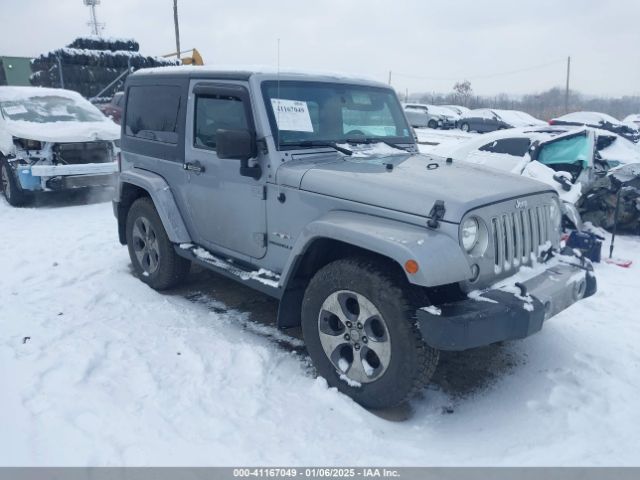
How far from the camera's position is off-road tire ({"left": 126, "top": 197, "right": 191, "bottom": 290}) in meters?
4.91

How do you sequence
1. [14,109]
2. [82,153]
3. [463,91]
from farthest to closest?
1. [463,91]
2. [14,109]
3. [82,153]

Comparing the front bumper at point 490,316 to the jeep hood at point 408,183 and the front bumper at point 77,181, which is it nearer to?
the jeep hood at point 408,183

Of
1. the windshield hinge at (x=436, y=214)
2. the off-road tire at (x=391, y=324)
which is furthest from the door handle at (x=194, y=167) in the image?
the windshield hinge at (x=436, y=214)

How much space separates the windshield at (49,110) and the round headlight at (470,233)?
8.21 meters

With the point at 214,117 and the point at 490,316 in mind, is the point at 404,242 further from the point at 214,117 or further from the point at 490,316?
the point at 214,117

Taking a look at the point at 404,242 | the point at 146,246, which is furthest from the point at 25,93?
the point at 404,242

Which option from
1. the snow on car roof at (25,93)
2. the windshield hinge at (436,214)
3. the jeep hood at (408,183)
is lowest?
the windshield hinge at (436,214)

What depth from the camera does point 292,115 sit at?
391cm

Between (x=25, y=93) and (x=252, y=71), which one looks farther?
(x=25, y=93)

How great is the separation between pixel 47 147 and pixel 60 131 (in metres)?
0.34

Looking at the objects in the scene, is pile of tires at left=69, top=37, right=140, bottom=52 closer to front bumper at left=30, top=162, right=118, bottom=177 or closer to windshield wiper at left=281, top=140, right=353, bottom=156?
front bumper at left=30, top=162, right=118, bottom=177

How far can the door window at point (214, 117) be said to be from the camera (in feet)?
13.2

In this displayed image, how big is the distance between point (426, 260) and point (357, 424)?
1091mm

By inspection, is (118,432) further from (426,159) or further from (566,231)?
(566,231)
